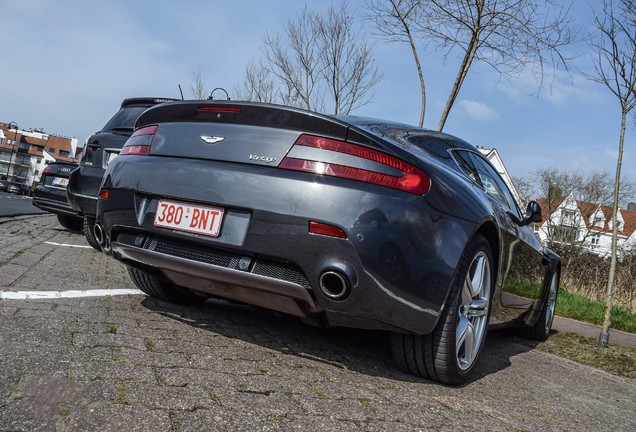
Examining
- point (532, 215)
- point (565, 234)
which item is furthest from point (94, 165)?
point (565, 234)

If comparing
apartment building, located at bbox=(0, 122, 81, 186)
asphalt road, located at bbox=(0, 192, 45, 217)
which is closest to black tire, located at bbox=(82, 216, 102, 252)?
asphalt road, located at bbox=(0, 192, 45, 217)

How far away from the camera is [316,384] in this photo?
98.6 inches

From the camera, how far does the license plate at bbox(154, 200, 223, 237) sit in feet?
8.84

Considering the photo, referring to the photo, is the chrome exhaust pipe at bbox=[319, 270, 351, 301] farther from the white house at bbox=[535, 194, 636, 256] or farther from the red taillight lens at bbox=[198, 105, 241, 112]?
the white house at bbox=[535, 194, 636, 256]

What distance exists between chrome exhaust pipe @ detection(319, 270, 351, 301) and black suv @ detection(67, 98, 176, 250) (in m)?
4.22

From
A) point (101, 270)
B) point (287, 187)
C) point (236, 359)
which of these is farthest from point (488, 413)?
point (101, 270)

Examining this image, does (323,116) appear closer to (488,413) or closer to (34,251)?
(488,413)

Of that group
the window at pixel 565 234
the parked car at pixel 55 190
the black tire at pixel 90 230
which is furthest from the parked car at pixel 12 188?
the black tire at pixel 90 230

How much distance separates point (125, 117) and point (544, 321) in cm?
494

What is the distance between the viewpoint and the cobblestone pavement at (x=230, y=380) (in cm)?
189

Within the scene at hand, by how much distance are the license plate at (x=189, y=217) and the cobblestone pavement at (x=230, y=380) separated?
54cm

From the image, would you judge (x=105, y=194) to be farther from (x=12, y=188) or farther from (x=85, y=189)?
(x=12, y=188)

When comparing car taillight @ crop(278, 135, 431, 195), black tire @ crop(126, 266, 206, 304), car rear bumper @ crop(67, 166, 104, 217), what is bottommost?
black tire @ crop(126, 266, 206, 304)

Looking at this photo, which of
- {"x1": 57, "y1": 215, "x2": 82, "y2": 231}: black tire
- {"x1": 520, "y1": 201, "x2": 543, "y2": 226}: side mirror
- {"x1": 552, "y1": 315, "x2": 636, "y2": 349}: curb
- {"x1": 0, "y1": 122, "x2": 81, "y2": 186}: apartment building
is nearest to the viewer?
{"x1": 520, "y1": 201, "x2": 543, "y2": 226}: side mirror
